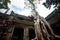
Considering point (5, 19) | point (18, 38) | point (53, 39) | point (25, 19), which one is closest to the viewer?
point (53, 39)

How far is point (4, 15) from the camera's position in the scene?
24.5ft

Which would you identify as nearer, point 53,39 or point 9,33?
point 53,39

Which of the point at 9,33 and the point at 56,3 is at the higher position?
the point at 56,3

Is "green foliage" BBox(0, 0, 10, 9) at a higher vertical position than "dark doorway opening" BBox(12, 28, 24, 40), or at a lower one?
higher

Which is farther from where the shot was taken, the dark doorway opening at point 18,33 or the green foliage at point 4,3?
the dark doorway opening at point 18,33

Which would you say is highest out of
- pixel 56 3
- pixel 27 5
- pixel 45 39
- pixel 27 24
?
pixel 27 5

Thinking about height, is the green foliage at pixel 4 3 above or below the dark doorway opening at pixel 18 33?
above

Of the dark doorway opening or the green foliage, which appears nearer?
the green foliage

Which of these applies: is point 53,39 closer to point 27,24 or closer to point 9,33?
point 9,33

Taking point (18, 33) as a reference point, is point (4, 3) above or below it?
above

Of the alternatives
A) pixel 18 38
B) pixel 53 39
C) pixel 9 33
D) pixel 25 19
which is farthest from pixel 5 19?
pixel 53 39

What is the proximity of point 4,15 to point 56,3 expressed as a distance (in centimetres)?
344

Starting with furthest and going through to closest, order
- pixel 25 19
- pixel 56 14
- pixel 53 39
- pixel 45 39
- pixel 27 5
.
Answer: pixel 27 5 → pixel 25 19 → pixel 56 14 → pixel 53 39 → pixel 45 39

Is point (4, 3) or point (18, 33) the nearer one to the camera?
point (4, 3)
